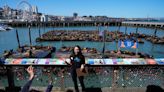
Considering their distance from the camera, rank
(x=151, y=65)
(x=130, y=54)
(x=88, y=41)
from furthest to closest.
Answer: (x=88, y=41), (x=130, y=54), (x=151, y=65)

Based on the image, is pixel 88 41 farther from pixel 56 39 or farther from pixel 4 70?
pixel 4 70

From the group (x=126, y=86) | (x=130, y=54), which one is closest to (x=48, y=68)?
(x=126, y=86)

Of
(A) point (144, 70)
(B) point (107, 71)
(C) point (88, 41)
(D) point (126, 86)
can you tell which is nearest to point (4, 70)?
(B) point (107, 71)

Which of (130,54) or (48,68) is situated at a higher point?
(48,68)

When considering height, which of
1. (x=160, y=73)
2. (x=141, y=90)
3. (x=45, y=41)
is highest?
(x=160, y=73)

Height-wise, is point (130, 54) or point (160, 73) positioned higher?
point (160, 73)

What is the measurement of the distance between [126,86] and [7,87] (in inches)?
136

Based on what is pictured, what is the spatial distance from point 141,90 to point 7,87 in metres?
3.84

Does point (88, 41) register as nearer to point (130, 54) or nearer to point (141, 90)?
point (130, 54)

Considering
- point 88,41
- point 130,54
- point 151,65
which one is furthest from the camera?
point 88,41

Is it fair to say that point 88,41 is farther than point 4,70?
Yes

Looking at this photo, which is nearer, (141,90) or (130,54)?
(141,90)

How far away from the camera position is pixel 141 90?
7109mm

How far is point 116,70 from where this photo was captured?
23.4 feet
